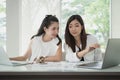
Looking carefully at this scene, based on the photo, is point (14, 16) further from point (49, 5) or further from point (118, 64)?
point (118, 64)

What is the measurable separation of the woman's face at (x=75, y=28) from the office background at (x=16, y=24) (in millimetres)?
1798

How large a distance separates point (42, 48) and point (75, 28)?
47 cm

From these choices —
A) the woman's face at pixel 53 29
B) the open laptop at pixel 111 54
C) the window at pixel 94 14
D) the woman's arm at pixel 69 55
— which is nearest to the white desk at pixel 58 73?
the open laptop at pixel 111 54

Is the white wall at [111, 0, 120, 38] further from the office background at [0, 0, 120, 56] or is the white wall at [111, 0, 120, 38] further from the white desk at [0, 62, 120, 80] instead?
the white desk at [0, 62, 120, 80]

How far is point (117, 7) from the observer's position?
431cm

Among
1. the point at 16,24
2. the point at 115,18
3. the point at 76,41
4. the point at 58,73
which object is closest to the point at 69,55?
the point at 76,41

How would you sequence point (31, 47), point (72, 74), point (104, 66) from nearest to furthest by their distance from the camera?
point (72, 74) → point (104, 66) → point (31, 47)

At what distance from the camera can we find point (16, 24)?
4250 mm

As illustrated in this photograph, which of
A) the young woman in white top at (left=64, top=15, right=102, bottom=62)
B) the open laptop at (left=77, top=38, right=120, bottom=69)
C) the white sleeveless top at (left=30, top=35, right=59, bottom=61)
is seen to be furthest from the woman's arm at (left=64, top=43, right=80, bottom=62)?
the open laptop at (left=77, top=38, right=120, bottom=69)

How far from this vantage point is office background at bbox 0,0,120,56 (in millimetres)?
4242

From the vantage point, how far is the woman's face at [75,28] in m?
2.45

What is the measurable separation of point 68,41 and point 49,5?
180 centimetres

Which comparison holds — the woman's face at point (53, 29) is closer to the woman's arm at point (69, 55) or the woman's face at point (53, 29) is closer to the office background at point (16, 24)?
the woman's arm at point (69, 55)

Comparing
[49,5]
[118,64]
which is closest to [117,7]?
[49,5]
